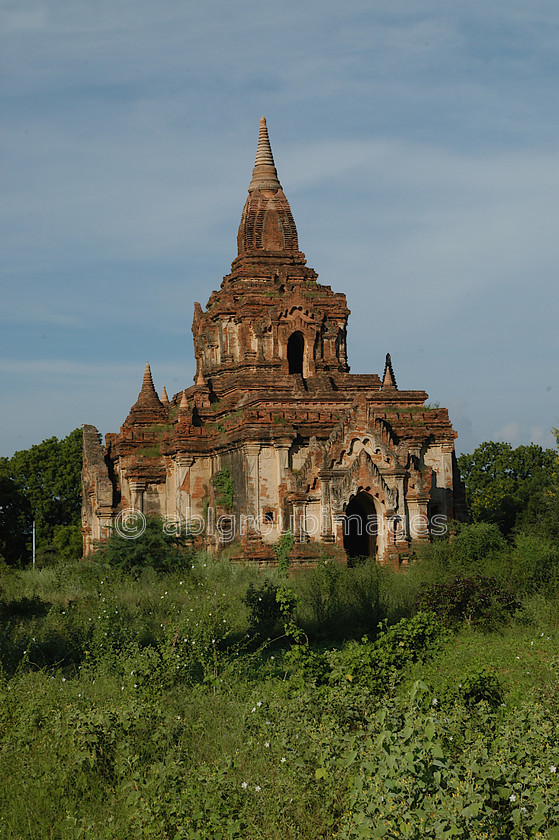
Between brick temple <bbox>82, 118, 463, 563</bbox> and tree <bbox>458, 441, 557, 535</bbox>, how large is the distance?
43.0ft

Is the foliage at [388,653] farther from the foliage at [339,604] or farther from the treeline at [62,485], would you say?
the treeline at [62,485]

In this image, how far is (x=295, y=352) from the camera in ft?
85.0

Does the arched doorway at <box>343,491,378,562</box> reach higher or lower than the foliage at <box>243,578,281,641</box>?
higher

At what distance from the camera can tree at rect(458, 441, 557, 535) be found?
37312 millimetres

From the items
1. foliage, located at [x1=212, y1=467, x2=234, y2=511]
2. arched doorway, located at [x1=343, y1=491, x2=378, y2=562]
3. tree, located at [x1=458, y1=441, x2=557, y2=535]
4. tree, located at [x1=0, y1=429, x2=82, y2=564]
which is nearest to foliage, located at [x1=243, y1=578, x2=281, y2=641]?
arched doorway, located at [x1=343, y1=491, x2=378, y2=562]

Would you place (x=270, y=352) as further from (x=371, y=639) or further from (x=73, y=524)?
(x=73, y=524)

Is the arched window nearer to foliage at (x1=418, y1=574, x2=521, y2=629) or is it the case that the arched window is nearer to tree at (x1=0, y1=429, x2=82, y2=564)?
foliage at (x1=418, y1=574, x2=521, y2=629)

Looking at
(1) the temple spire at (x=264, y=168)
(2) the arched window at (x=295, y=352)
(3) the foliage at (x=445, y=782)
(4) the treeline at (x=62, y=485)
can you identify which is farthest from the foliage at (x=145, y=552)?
(4) the treeline at (x=62, y=485)

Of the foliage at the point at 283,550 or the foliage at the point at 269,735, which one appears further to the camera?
the foliage at the point at 283,550

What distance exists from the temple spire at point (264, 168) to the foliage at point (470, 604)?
1612 cm

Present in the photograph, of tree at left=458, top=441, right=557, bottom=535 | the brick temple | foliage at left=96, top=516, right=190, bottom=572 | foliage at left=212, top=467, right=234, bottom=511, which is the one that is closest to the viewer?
foliage at left=96, top=516, right=190, bottom=572

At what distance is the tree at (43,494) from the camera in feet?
129

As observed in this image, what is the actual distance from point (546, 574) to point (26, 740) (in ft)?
34.3

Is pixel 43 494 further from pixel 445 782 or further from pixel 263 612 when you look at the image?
pixel 445 782
